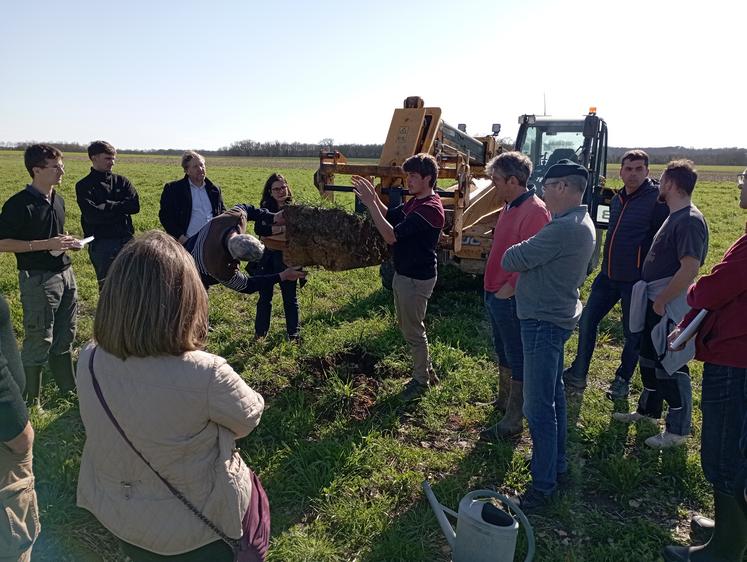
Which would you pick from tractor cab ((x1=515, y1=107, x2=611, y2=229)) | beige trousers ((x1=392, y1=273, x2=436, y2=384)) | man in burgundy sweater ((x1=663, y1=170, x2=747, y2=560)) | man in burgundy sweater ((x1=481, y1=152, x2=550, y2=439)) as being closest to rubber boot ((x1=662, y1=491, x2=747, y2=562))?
man in burgundy sweater ((x1=663, y1=170, x2=747, y2=560))

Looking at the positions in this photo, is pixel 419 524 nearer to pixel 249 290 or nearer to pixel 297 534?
pixel 297 534

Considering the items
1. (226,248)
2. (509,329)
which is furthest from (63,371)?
(509,329)

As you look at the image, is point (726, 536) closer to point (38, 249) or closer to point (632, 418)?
point (632, 418)

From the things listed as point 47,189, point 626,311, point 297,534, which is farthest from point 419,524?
point 47,189

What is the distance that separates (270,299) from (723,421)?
4.68 meters

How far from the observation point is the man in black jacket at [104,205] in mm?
5352

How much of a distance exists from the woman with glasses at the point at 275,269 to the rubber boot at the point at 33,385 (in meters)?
2.21

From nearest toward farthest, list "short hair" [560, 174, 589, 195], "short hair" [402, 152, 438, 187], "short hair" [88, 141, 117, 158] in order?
"short hair" [560, 174, 589, 195]
"short hair" [402, 152, 438, 187]
"short hair" [88, 141, 117, 158]

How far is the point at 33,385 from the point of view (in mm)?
4512

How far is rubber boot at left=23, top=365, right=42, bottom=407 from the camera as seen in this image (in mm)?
4406

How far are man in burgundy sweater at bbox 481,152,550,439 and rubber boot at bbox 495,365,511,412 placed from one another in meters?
0.12

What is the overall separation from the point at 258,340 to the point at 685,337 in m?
4.59

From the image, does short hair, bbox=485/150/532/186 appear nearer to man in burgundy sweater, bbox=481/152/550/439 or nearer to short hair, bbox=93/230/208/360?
man in burgundy sweater, bbox=481/152/550/439

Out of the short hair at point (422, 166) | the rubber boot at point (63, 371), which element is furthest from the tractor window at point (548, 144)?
the rubber boot at point (63, 371)
